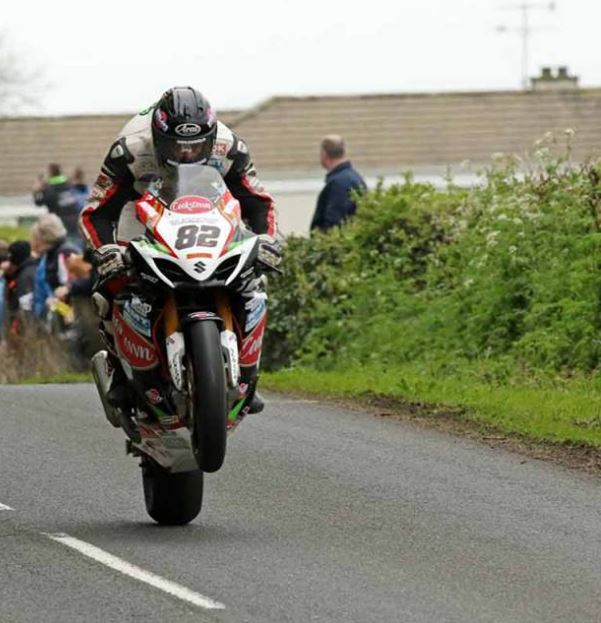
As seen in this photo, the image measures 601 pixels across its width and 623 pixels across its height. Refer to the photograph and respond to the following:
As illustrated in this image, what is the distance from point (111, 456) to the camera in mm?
12883

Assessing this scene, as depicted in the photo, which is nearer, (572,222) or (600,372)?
(600,372)

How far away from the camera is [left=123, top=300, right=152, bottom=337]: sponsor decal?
980 centimetres

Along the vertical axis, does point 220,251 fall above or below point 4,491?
above

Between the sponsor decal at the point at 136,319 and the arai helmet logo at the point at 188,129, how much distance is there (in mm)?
790

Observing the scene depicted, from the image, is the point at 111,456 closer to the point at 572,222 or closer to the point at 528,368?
the point at 528,368

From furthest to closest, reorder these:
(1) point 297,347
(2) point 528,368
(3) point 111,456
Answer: (1) point 297,347
(2) point 528,368
(3) point 111,456

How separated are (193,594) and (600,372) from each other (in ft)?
27.3

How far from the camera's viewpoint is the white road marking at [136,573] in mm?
8328

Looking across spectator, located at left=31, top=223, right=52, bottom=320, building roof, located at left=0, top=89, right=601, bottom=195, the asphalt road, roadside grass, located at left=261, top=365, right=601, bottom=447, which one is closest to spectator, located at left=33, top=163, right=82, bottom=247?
spectator, located at left=31, top=223, right=52, bottom=320

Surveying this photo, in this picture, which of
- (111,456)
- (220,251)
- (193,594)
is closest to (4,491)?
(111,456)

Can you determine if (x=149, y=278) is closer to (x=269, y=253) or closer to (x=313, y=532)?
(x=269, y=253)

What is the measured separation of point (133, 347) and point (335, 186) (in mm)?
11693

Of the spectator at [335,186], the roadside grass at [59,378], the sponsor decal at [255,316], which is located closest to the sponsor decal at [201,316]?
the sponsor decal at [255,316]

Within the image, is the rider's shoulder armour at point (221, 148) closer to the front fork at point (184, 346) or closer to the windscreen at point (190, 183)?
the windscreen at point (190, 183)
